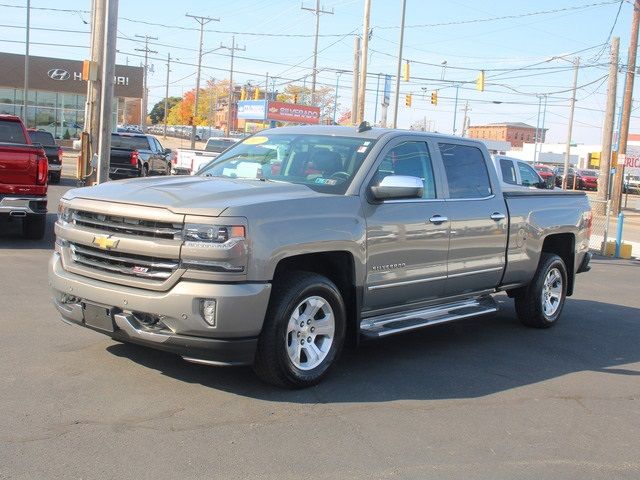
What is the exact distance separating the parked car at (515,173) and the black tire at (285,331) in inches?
444

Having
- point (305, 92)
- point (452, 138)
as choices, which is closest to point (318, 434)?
point (452, 138)

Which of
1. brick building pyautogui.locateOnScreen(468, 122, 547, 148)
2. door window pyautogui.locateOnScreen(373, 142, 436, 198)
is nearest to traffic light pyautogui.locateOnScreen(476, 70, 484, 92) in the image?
door window pyautogui.locateOnScreen(373, 142, 436, 198)

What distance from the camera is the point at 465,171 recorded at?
7.46 m

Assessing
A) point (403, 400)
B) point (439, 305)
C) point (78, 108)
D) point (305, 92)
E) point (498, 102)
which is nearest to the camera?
point (403, 400)

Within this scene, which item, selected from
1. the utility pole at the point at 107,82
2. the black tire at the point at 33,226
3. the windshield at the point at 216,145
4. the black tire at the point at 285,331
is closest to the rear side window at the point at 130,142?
the windshield at the point at 216,145

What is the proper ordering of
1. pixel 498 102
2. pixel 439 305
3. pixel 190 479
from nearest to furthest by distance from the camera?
1. pixel 190 479
2. pixel 439 305
3. pixel 498 102

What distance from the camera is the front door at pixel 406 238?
618 centimetres

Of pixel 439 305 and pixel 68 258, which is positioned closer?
pixel 68 258

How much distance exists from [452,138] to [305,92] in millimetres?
92741

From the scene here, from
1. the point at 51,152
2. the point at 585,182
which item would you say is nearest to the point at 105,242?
the point at 51,152

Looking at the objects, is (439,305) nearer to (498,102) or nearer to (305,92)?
(498,102)

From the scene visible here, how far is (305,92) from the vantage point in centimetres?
9844

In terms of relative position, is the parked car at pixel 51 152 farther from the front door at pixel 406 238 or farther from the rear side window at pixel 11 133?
the front door at pixel 406 238

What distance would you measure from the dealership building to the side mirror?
48566 millimetres
